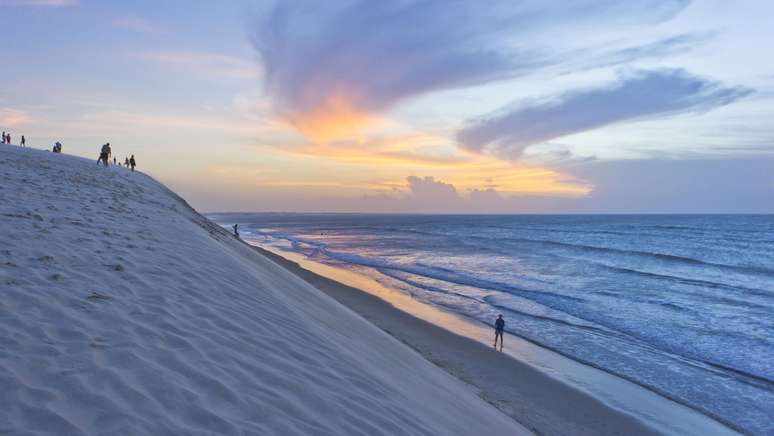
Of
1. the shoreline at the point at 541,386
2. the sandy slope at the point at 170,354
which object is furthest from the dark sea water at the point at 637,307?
the sandy slope at the point at 170,354

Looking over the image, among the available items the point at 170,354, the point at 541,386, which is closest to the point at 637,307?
the point at 541,386

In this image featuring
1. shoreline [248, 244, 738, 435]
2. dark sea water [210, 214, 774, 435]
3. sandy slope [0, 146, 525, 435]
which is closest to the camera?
sandy slope [0, 146, 525, 435]

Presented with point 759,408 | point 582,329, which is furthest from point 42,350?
point 582,329

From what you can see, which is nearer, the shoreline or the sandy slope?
the sandy slope

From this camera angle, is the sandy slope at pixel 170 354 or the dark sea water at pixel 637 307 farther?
the dark sea water at pixel 637 307

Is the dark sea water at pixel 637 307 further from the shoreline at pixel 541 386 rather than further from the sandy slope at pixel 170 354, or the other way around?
the sandy slope at pixel 170 354

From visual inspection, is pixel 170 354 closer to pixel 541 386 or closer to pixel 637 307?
pixel 541 386

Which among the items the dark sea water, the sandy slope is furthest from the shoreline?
the sandy slope

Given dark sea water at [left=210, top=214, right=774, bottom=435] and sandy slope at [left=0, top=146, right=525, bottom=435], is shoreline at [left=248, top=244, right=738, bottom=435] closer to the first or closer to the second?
dark sea water at [left=210, top=214, right=774, bottom=435]
